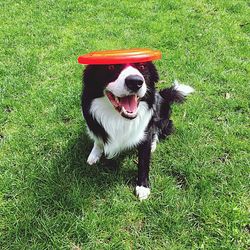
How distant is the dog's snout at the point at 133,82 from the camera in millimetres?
2103

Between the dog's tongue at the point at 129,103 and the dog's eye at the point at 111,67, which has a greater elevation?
the dog's eye at the point at 111,67

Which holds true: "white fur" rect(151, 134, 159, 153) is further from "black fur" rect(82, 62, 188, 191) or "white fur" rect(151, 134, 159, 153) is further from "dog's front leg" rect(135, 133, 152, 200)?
"dog's front leg" rect(135, 133, 152, 200)

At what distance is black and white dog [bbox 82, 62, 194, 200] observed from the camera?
2.21m

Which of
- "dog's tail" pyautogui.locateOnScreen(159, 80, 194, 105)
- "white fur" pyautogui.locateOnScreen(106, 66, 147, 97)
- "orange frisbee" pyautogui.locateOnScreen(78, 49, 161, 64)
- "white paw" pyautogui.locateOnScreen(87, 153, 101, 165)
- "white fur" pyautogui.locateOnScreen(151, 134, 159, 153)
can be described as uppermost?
"orange frisbee" pyautogui.locateOnScreen(78, 49, 161, 64)

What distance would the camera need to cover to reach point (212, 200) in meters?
2.69

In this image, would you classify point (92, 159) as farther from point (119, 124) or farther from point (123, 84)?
point (123, 84)

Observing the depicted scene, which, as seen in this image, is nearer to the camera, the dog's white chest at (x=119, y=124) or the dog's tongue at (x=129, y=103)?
the dog's tongue at (x=129, y=103)

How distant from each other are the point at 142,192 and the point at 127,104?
0.78 metres

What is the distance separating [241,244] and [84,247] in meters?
1.07

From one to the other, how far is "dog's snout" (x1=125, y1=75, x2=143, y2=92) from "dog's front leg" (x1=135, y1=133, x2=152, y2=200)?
27.0 inches

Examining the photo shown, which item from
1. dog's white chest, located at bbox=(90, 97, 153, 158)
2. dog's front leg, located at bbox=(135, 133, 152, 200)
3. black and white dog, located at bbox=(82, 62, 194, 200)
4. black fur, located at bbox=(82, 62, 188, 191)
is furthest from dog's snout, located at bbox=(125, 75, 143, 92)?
dog's front leg, located at bbox=(135, 133, 152, 200)

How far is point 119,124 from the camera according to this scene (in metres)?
2.62

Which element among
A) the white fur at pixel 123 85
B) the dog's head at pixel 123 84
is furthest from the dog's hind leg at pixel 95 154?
the white fur at pixel 123 85

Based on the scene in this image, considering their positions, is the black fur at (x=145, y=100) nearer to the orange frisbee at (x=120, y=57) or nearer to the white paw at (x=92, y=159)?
the orange frisbee at (x=120, y=57)
